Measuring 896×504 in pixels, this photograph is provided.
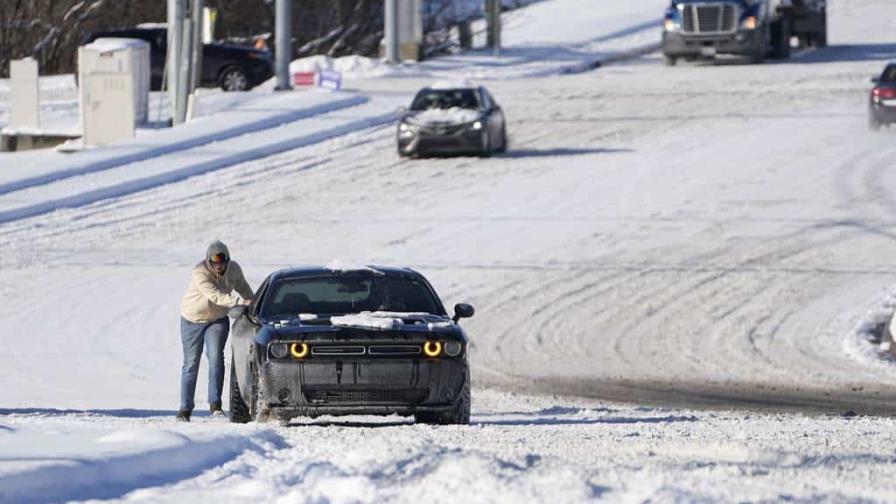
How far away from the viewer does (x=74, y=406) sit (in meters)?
16.5

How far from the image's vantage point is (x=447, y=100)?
113 ft

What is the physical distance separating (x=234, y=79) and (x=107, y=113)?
10899 millimetres

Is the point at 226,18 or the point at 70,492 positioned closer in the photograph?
the point at 70,492

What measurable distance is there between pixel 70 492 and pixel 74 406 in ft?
26.1

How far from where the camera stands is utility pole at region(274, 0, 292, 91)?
139 ft

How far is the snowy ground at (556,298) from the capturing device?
30.3 feet

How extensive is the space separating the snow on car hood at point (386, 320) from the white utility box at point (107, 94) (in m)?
24.2

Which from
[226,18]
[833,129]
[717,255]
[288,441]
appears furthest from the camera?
[226,18]

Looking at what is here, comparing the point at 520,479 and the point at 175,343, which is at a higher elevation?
the point at 520,479

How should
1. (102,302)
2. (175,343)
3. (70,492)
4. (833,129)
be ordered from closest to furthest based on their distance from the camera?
1. (70,492)
2. (175,343)
3. (102,302)
4. (833,129)

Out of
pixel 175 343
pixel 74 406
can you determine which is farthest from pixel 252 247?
pixel 74 406

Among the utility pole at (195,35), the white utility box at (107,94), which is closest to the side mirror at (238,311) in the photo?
the white utility box at (107,94)

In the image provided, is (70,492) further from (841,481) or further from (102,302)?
(102,302)

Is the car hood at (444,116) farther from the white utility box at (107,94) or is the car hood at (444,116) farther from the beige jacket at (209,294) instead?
the beige jacket at (209,294)
